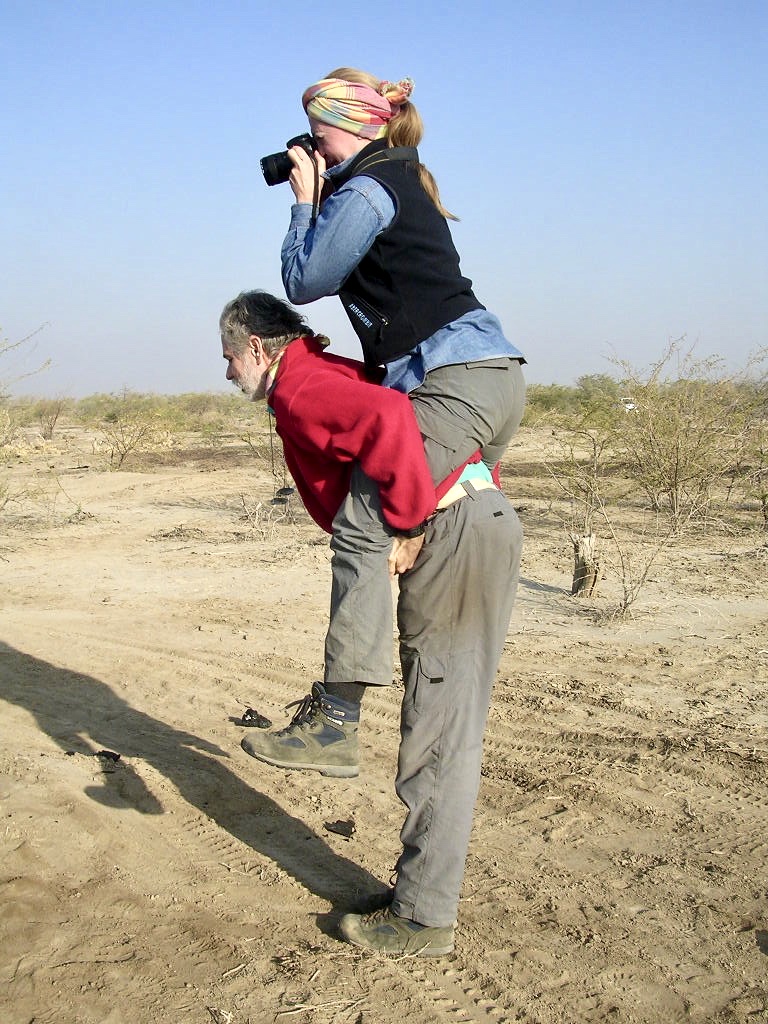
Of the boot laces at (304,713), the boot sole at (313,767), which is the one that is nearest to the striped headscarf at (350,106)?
the boot laces at (304,713)

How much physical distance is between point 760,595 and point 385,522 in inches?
244

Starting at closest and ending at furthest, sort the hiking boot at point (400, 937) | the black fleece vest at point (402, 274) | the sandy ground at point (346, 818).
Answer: the black fleece vest at point (402, 274) → the sandy ground at point (346, 818) → the hiking boot at point (400, 937)

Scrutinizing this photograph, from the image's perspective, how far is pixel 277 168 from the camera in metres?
2.93

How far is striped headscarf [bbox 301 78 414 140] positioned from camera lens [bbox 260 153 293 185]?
0.15 metres

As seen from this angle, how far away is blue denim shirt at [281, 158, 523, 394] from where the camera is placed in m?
2.64

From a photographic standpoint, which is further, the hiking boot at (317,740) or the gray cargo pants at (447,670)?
the gray cargo pants at (447,670)

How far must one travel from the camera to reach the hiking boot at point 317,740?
2.69 m

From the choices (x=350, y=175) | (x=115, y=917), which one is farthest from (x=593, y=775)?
(x=350, y=175)

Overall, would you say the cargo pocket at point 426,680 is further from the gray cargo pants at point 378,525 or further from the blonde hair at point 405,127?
the blonde hair at point 405,127

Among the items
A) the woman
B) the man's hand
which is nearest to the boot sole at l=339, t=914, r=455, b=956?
the man's hand

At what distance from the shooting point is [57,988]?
108 inches

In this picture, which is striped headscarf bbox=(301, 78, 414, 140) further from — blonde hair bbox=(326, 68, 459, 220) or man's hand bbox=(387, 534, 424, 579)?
man's hand bbox=(387, 534, 424, 579)

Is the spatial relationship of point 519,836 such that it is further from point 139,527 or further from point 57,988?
point 139,527

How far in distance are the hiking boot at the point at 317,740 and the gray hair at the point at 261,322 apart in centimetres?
104
